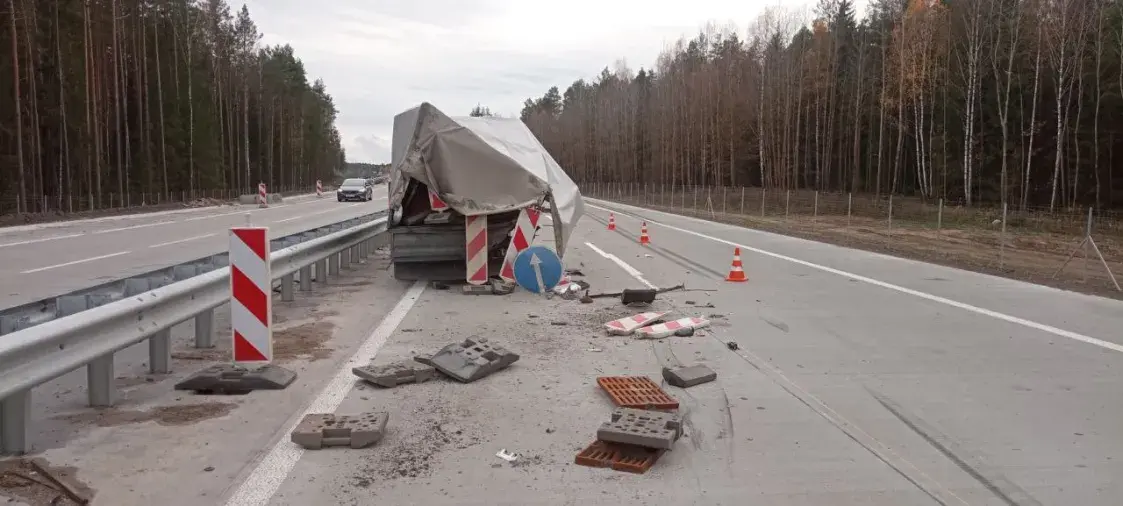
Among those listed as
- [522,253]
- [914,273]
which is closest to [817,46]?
[914,273]

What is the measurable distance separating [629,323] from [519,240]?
147 inches

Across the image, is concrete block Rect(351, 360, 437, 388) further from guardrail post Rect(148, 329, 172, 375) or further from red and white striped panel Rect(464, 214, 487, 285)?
red and white striped panel Rect(464, 214, 487, 285)

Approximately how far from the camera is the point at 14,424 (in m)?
4.39

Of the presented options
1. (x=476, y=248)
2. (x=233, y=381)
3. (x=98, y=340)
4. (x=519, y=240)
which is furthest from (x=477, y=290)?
(x=98, y=340)

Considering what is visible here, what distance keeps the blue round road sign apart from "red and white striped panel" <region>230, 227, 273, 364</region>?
5.13 m

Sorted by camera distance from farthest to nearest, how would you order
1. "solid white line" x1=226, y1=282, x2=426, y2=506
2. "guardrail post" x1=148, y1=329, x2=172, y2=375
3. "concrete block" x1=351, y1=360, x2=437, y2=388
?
"guardrail post" x1=148, y1=329, x2=172, y2=375 → "concrete block" x1=351, y1=360, x2=437, y2=388 → "solid white line" x1=226, y1=282, x2=426, y2=506

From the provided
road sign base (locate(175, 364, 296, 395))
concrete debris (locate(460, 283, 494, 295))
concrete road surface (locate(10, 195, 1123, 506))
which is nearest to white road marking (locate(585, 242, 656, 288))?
concrete debris (locate(460, 283, 494, 295))

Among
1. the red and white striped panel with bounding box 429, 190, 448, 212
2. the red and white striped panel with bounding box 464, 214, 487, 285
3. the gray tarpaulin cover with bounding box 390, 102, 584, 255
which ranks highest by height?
the gray tarpaulin cover with bounding box 390, 102, 584, 255

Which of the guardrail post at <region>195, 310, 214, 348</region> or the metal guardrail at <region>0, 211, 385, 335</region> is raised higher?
the metal guardrail at <region>0, 211, 385, 335</region>

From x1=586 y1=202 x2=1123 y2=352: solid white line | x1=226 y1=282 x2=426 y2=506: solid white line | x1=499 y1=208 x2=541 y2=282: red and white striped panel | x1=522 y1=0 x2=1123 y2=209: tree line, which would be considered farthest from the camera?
x1=522 y1=0 x2=1123 y2=209: tree line

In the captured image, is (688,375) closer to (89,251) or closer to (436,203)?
(436,203)

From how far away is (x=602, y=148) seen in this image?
10844 cm

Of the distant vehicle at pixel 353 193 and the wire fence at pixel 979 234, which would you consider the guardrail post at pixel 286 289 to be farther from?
the distant vehicle at pixel 353 193

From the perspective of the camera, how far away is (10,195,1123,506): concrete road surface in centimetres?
409
